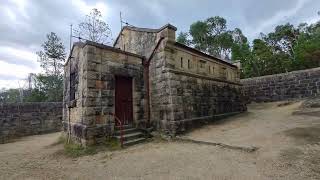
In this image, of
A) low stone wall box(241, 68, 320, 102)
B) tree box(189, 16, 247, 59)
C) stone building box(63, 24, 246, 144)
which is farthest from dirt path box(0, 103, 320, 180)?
tree box(189, 16, 247, 59)

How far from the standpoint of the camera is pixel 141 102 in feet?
32.7

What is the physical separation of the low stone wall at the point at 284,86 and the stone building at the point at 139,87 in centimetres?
700

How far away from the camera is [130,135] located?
8695mm

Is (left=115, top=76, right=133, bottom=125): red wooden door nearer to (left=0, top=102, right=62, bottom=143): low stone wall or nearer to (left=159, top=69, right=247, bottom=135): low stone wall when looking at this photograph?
(left=159, top=69, right=247, bottom=135): low stone wall

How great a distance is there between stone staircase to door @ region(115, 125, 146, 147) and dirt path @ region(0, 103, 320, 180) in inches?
16.8

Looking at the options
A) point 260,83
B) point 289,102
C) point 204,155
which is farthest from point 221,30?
point 204,155

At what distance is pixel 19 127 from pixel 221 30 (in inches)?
1030

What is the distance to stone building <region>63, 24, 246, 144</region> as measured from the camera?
8250 millimetres

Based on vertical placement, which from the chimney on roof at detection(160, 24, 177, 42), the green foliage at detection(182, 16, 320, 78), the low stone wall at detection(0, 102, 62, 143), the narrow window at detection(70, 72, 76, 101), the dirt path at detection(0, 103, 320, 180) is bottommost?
the dirt path at detection(0, 103, 320, 180)

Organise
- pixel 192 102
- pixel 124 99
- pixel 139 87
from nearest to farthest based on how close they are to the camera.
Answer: pixel 124 99 → pixel 139 87 → pixel 192 102

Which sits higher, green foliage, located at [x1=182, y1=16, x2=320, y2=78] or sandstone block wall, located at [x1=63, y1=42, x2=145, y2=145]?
green foliage, located at [x1=182, y1=16, x2=320, y2=78]

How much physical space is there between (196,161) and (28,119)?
36.0 feet

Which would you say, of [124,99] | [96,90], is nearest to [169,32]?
[124,99]

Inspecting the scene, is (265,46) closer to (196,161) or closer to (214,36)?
(214,36)
